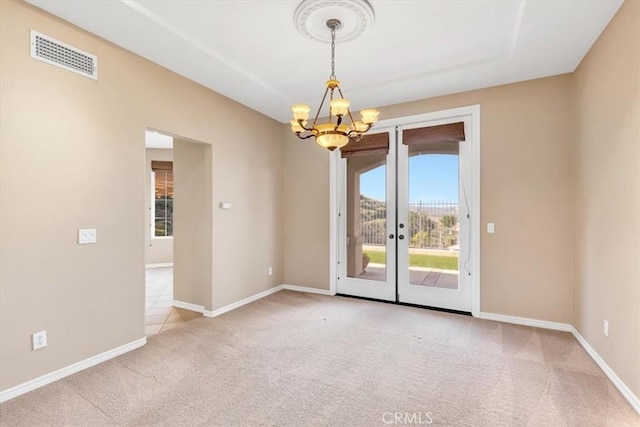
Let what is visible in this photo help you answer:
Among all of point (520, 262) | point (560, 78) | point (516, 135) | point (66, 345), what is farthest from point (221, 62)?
point (520, 262)

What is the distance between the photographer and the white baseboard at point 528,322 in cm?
343

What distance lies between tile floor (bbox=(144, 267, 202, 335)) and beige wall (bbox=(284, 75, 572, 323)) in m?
3.77

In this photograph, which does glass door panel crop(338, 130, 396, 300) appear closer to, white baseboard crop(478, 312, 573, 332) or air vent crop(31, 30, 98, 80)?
white baseboard crop(478, 312, 573, 332)

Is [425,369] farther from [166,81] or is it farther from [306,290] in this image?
[166,81]

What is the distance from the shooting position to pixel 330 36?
2785 mm

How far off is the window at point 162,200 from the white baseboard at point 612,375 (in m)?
8.00

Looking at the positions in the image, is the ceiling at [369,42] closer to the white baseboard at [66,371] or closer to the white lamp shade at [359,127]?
the white lamp shade at [359,127]

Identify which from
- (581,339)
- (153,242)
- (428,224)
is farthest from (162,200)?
(581,339)

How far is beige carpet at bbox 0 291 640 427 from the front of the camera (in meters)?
2.01

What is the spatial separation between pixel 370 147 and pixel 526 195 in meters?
2.09

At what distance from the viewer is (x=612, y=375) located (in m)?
2.42

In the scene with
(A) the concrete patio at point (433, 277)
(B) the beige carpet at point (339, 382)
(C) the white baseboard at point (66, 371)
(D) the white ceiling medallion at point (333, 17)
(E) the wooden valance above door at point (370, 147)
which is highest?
(D) the white ceiling medallion at point (333, 17)

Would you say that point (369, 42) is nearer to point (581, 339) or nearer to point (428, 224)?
point (428, 224)

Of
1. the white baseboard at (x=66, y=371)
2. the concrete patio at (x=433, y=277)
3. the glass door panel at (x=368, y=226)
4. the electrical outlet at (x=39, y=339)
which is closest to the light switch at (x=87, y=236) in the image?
the electrical outlet at (x=39, y=339)
